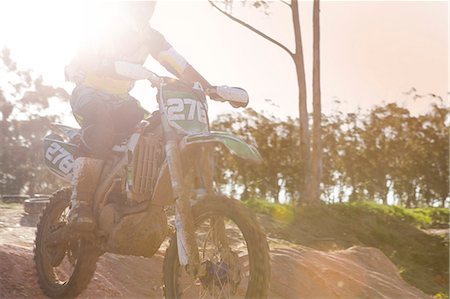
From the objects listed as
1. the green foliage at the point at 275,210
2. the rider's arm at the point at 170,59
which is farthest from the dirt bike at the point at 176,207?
the green foliage at the point at 275,210

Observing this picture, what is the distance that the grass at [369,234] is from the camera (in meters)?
14.3

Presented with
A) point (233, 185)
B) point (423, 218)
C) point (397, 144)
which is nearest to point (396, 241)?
point (423, 218)

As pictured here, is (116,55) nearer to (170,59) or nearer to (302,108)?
(170,59)

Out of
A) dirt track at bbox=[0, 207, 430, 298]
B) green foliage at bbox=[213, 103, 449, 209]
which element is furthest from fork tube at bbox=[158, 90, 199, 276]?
green foliage at bbox=[213, 103, 449, 209]

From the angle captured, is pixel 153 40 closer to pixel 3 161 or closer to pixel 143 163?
pixel 143 163

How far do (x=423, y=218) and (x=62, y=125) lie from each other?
2188 cm

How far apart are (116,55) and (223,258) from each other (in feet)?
6.02

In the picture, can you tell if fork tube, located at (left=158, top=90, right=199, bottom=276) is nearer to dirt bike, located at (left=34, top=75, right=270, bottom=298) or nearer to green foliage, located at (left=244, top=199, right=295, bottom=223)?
dirt bike, located at (left=34, top=75, right=270, bottom=298)

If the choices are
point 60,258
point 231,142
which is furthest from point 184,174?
point 60,258

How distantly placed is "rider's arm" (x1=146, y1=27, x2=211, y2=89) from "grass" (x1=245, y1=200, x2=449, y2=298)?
811 cm

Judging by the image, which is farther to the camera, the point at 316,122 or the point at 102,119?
the point at 316,122

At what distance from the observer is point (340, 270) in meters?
7.70

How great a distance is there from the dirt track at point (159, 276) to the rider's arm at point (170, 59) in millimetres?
2154

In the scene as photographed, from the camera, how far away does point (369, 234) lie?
17469 millimetres
